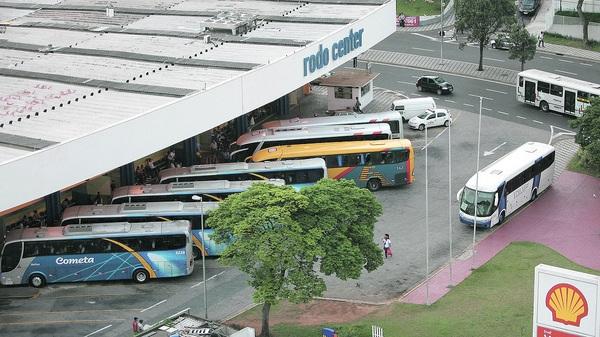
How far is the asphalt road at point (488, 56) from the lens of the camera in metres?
97.6

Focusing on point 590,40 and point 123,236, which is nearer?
point 123,236

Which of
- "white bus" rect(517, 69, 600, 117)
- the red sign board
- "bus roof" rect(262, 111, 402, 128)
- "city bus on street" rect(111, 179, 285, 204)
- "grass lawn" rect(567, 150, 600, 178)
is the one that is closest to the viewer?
the red sign board

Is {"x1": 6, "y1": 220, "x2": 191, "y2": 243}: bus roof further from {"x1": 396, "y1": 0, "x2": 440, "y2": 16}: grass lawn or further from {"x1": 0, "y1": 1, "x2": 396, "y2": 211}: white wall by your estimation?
{"x1": 396, "y1": 0, "x2": 440, "y2": 16}: grass lawn

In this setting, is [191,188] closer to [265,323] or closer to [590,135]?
[265,323]

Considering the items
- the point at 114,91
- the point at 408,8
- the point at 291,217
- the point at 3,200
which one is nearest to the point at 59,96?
the point at 114,91

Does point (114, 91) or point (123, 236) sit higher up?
point (114, 91)

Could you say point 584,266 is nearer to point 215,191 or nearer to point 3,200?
Result: point 215,191

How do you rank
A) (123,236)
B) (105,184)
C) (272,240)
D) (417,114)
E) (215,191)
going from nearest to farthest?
(272,240) < (123,236) < (215,191) < (105,184) < (417,114)

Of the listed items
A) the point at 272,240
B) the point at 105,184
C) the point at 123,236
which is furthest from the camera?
the point at 105,184

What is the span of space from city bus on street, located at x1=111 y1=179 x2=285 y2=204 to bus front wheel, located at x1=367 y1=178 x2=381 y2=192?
8.34 m

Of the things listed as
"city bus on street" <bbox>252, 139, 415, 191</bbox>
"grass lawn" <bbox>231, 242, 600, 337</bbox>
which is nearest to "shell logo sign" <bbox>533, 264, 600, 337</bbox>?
"grass lawn" <bbox>231, 242, 600, 337</bbox>

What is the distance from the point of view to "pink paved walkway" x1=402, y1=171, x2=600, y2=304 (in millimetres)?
61844

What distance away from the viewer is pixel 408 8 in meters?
116

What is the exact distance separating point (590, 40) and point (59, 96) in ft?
180
